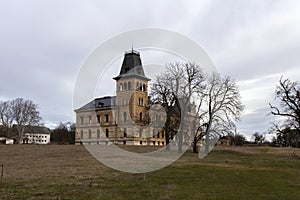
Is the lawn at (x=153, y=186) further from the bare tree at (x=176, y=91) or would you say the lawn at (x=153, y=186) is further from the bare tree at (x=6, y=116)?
the bare tree at (x=6, y=116)

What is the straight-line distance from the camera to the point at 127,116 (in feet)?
232

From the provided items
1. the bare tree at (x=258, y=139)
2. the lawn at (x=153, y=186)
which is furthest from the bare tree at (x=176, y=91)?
the bare tree at (x=258, y=139)

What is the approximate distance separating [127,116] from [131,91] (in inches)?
277

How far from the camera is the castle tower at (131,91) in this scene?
6075 cm

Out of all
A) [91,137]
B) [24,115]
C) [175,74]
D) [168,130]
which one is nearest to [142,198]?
[168,130]

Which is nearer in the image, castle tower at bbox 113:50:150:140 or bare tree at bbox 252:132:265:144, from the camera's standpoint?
castle tower at bbox 113:50:150:140

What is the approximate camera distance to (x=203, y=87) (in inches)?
1959

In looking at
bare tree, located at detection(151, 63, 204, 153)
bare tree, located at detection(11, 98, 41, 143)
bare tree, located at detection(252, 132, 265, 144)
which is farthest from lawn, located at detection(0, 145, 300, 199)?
bare tree, located at detection(252, 132, 265, 144)

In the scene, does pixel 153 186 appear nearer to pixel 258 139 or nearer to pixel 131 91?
pixel 131 91

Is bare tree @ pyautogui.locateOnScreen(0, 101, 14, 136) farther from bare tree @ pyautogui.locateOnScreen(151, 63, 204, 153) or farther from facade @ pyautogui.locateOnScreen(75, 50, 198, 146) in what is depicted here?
bare tree @ pyautogui.locateOnScreen(151, 63, 204, 153)

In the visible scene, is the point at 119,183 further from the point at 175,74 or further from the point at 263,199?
the point at 175,74

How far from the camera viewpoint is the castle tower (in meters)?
60.8

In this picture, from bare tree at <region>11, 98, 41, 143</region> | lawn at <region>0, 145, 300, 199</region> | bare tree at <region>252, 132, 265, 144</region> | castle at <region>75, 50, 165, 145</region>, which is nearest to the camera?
lawn at <region>0, 145, 300, 199</region>

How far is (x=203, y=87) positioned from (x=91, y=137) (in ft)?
175
